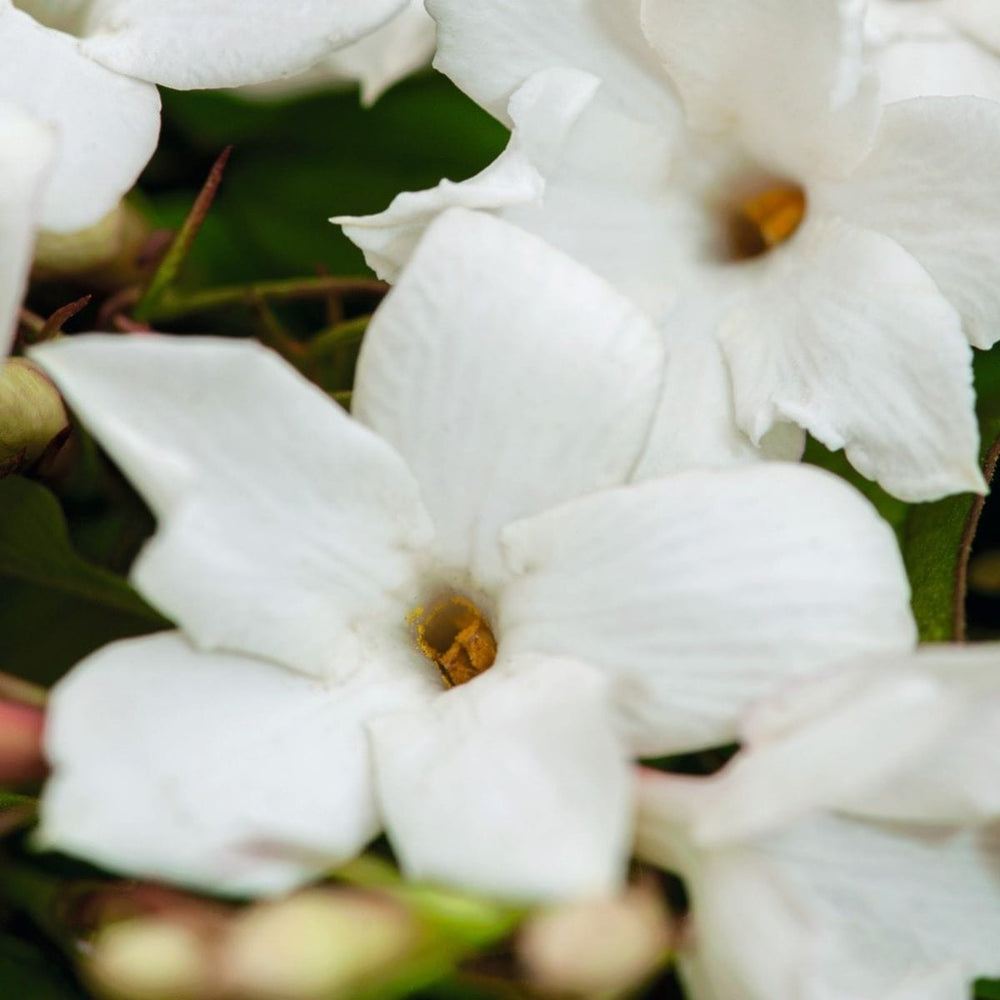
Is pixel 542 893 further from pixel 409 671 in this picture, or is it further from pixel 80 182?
pixel 80 182

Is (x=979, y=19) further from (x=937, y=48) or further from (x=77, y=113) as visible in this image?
(x=77, y=113)

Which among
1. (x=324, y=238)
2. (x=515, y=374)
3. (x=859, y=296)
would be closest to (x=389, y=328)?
(x=515, y=374)

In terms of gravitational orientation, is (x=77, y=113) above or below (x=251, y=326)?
above

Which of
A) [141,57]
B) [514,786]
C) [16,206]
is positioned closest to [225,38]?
[141,57]

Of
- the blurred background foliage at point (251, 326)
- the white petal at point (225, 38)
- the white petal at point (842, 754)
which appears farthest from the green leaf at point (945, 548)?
the white petal at point (225, 38)

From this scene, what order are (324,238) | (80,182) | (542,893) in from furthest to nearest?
(324,238) < (80,182) < (542,893)
